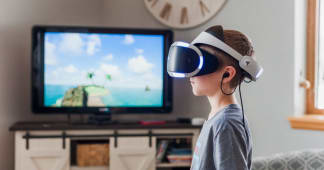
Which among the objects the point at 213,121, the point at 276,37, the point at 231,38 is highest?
the point at 276,37

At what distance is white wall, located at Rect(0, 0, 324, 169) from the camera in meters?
2.80

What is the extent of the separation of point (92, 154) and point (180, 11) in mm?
1318

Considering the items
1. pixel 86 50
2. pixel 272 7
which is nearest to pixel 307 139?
pixel 272 7

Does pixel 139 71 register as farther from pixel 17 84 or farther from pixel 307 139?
pixel 307 139

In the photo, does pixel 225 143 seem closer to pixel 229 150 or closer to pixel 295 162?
pixel 229 150

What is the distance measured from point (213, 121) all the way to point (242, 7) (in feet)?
6.76

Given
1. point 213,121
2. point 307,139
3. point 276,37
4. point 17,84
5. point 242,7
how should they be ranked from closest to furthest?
point 213,121
point 307,139
point 276,37
point 242,7
point 17,84

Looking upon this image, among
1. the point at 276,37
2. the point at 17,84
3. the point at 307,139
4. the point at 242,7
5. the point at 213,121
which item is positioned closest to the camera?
the point at 213,121

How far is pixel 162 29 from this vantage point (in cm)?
320

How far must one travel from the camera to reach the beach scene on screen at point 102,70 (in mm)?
3135

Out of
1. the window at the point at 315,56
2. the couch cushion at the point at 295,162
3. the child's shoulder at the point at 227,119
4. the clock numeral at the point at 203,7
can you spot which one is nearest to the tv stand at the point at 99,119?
the clock numeral at the point at 203,7

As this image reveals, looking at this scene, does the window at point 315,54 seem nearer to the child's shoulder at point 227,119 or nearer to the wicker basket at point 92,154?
the wicker basket at point 92,154

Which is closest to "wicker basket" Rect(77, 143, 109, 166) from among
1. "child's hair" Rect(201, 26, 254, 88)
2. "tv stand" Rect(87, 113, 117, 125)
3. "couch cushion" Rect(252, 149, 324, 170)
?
"tv stand" Rect(87, 113, 117, 125)

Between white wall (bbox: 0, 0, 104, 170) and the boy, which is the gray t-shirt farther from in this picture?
white wall (bbox: 0, 0, 104, 170)
